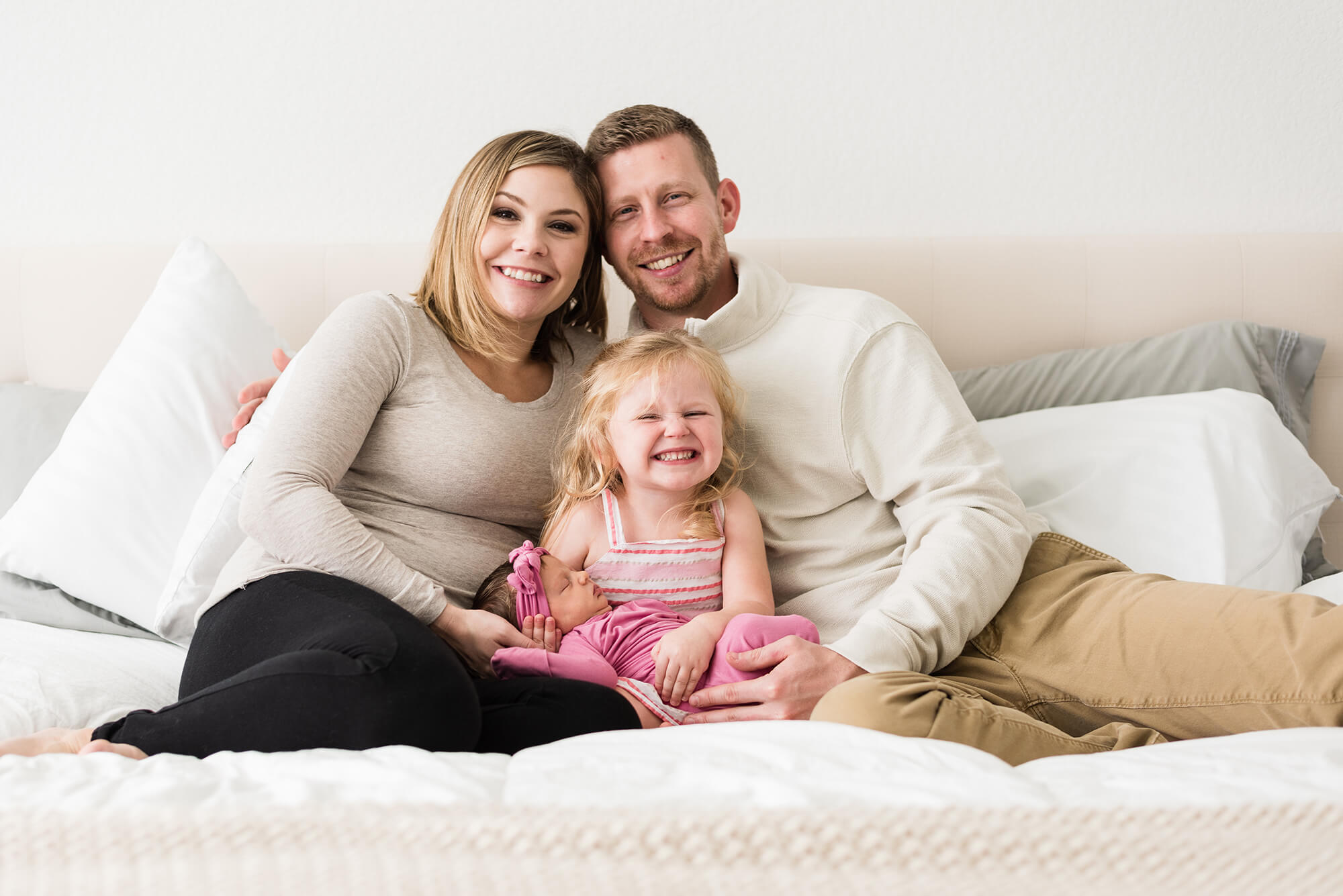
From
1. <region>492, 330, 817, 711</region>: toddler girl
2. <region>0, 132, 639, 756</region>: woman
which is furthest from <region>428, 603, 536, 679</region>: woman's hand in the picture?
<region>492, 330, 817, 711</region>: toddler girl

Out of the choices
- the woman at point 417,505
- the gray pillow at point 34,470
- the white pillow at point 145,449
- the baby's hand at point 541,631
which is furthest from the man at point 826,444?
the gray pillow at point 34,470

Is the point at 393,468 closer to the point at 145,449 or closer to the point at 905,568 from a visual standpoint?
the point at 145,449

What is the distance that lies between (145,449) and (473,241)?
0.66 metres

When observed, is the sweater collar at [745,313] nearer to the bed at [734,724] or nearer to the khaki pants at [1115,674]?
the bed at [734,724]

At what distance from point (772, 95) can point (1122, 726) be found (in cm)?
144

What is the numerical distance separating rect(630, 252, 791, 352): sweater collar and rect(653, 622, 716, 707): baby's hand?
516 millimetres

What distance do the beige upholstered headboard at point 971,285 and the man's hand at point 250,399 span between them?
0.82 feet

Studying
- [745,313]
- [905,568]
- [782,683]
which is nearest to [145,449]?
[745,313]

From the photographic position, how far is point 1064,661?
1.15 metres

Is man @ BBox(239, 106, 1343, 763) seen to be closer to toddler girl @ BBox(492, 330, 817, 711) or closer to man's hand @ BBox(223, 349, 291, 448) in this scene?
toddler girl @ BBox(492, 330, 817, 711)

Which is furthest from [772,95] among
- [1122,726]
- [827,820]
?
[827,820]

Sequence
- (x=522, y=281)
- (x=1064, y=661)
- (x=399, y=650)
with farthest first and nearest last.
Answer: (x=522, y=281) < (x=1064, y=661) < (x=399, y=650)

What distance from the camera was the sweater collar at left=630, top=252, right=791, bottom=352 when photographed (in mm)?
1464

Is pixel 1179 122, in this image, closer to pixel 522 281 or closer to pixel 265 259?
pixel 522 281
